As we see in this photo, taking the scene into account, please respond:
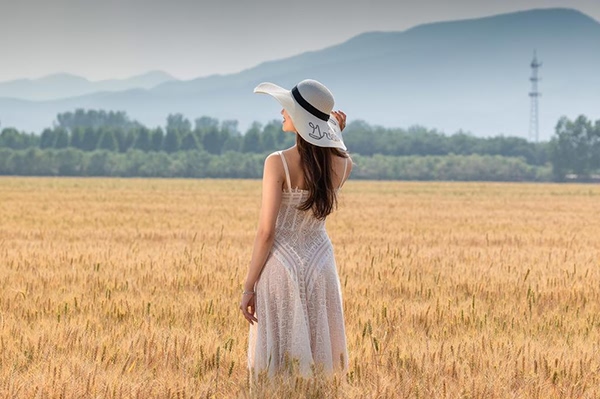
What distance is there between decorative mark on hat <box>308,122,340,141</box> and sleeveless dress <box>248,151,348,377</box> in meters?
0.28

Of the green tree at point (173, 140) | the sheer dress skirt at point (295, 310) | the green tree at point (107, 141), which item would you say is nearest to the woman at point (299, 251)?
the sheer dress skirt at point (295, 310)

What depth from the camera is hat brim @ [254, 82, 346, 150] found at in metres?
5.10

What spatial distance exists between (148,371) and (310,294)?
43.3 inches

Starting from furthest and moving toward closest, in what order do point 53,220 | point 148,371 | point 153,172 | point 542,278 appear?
1. point 153,172
2. point 53,220
3. point 542,278
4. point 148,371

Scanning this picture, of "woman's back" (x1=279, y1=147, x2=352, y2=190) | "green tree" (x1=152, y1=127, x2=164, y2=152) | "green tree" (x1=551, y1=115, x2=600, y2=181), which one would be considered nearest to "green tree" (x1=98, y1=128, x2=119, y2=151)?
"green tree" (x1=152, y1=127, x2=164, y2=152)

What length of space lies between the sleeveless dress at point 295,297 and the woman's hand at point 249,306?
1.6 inches

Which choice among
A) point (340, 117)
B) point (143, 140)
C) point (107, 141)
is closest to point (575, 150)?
point (143, 140)

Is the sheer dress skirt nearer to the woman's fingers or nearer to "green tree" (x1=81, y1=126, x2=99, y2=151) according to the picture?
the woman's fingers

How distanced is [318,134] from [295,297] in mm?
890

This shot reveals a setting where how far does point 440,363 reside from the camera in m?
6.00

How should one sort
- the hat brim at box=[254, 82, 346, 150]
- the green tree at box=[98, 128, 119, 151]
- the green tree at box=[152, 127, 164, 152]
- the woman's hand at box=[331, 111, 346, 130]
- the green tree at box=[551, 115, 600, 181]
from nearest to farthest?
1. the hat brim at box=[254, 82, 346, 150]
2. the woman's hand at box=[331, 111, 346, 130]
3. the green tree at box=[551, 115, 600, 181]
4. the green tree at box=[152, 127, 164, 152]
5. the green tree at box=[98, 128, 119, 151]

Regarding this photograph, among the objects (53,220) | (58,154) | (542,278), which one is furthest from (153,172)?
(542,278)

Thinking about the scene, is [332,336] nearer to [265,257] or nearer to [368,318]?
[265,257]

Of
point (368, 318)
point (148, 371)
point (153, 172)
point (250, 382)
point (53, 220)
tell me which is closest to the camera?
point (250, 382)
